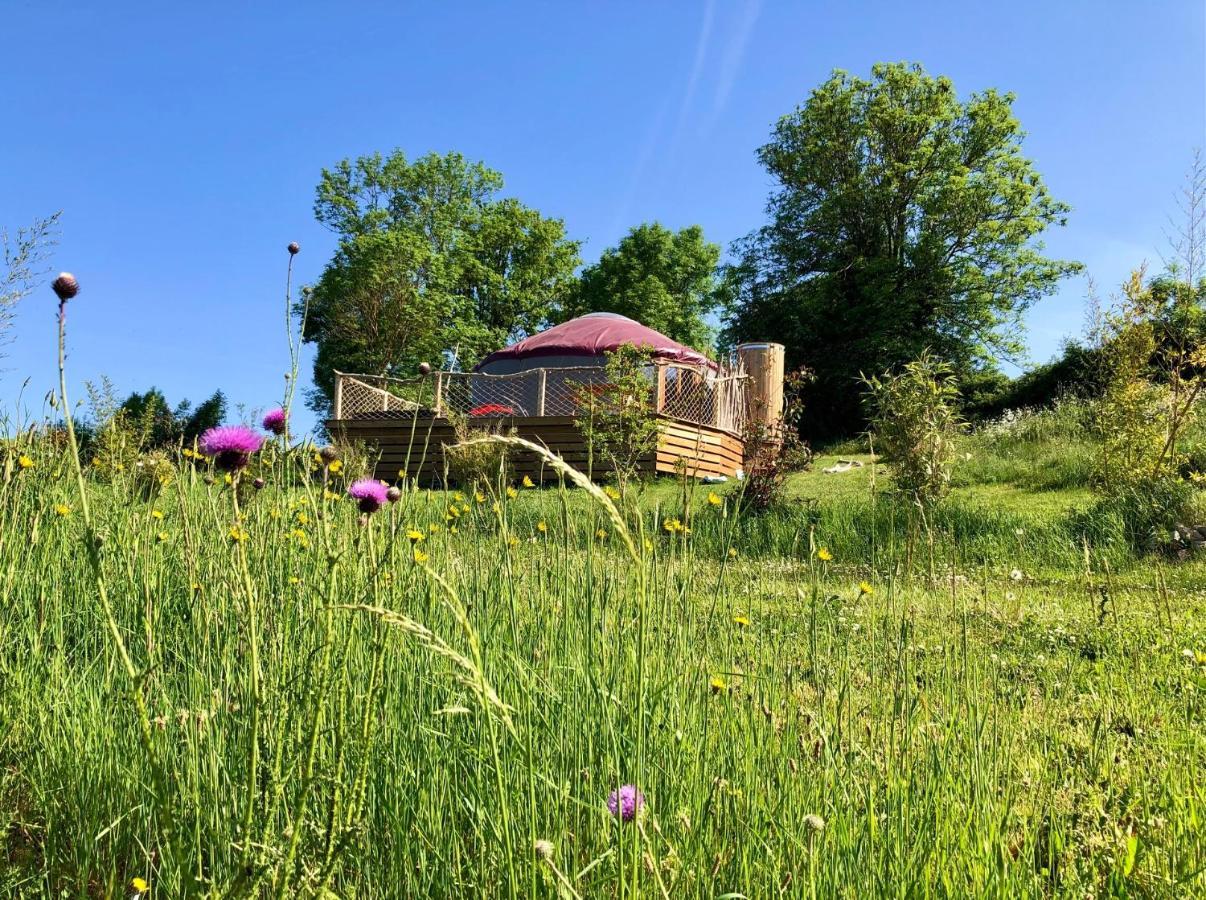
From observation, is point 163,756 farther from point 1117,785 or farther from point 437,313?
point 437,313

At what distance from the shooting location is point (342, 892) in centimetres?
133

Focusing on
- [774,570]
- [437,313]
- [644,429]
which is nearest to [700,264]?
[437,313]

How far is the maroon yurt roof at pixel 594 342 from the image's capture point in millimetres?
16328

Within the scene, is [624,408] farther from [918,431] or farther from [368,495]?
[368,495]

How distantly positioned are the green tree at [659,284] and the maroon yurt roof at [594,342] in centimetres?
942

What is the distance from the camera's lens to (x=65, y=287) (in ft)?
2.71

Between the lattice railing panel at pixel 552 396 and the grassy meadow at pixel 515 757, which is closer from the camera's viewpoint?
the grassy meadow at pixel 515 757

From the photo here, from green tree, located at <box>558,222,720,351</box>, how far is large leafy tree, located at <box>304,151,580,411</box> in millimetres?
1145

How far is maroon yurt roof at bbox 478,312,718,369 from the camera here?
16328 mm

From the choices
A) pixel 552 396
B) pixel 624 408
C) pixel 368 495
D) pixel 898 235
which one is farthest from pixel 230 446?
pixel 898 235

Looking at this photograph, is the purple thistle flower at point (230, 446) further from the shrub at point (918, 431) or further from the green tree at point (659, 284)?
the green tree at point (659, 284)

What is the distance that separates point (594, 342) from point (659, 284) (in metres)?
11.1

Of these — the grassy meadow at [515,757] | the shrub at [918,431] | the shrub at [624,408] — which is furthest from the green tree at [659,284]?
the grassy meadow at [515,757]

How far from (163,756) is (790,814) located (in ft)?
3.56
